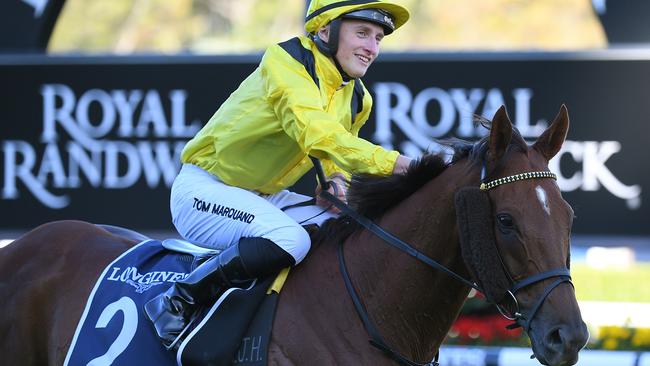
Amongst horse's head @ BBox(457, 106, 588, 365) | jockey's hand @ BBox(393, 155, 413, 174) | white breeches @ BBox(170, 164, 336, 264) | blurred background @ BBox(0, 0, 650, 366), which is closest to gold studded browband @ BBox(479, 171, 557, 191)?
horse's head @ BBox(457, 106, 588, 365)

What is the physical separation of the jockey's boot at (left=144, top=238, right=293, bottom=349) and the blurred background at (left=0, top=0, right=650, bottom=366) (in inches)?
138

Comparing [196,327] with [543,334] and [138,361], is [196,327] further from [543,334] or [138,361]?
[543,334]

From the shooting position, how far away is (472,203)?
10.9 feet

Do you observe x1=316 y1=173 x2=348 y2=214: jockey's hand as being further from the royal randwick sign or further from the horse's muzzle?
the royal randwick sign

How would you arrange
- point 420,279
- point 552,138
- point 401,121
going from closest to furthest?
point 552,138, point 420,279, point 401,121

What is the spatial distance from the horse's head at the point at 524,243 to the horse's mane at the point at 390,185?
150 mm

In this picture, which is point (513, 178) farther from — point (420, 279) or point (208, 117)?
point (208, 117)

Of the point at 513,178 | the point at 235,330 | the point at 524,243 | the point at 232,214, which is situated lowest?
the point at 235,330

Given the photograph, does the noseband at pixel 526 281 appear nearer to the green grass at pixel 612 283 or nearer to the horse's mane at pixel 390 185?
the horse's mane at pixel 390 185

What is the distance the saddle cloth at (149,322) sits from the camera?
11.9ft

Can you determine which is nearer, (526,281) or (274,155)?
(526,281)

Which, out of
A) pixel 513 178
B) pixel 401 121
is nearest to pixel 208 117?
pixel 401 121

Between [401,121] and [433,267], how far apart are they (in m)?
3.84

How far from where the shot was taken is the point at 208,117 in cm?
751
